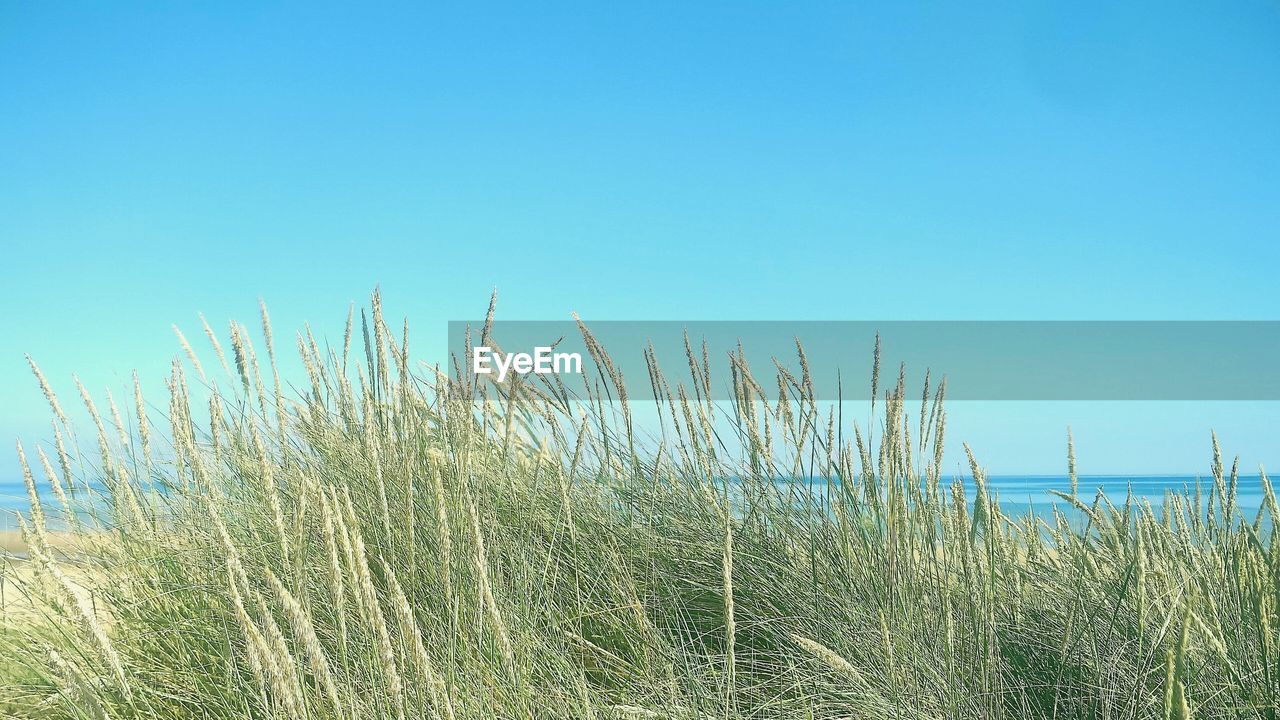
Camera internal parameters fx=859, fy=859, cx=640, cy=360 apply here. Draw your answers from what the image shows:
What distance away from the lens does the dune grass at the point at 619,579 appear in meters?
1.64

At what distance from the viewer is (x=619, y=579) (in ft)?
7.04

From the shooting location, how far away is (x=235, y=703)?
188 cm

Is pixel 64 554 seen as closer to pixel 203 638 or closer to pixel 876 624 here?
pixel 203 638

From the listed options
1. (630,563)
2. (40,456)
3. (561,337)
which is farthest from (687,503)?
(40,456)

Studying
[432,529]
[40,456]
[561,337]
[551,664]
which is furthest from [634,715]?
[40,456]

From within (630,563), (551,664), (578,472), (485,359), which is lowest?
(551,664)

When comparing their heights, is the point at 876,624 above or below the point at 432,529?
below

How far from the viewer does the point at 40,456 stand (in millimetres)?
2469

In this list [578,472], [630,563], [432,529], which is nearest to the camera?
[432,529]

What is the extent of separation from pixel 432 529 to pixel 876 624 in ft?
3.31

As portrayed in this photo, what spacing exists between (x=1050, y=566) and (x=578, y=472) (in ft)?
4.54

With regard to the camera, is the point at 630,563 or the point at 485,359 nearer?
the point at 630,563

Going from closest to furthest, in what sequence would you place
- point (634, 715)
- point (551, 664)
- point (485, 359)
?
point (634, 715), point (551, 664), point (485, 359)

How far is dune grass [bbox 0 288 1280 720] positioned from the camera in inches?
64.6
